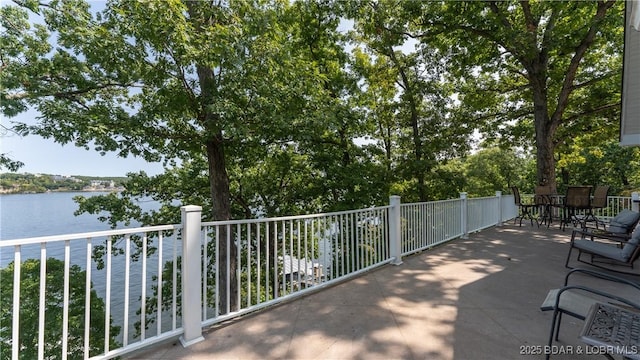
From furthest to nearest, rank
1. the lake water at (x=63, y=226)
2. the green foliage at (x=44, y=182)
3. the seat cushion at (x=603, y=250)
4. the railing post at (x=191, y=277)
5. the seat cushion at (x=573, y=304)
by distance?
the lake water at (x=63, y=226) → the green foliage at (x=44, y=182) → the seat cushion at (x=603, y=250) → the railing post at (x=191, y=277) → the seat cushion at (x=573, y=304)

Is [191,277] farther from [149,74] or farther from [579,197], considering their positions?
[579,197]

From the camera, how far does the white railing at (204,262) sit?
2000 mm

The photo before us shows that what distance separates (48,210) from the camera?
14094 mm

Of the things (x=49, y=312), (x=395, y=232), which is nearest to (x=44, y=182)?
(x=49, y=312)

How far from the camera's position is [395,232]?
4.43 meters

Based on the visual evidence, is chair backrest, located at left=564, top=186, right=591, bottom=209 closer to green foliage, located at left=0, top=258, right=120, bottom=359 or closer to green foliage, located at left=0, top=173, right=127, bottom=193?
green foliage, located at left=0, top=258, right=120, bottom=359

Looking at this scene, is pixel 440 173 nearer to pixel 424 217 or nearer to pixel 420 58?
pixel 420 58

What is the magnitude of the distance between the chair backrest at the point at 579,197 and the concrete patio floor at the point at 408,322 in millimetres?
4083

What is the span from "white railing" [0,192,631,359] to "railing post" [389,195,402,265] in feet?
0.05

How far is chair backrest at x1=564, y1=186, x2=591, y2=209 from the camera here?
6977mm

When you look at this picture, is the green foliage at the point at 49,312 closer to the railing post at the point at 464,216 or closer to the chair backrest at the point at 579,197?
the railing post at the point at 464,216

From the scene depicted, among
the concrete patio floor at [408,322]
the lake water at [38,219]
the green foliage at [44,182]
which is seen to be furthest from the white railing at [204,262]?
the lake water at [38,219]

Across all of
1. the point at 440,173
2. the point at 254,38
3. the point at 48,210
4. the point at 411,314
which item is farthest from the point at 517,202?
the point at 48,210

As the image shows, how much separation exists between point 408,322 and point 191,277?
6.55ft
